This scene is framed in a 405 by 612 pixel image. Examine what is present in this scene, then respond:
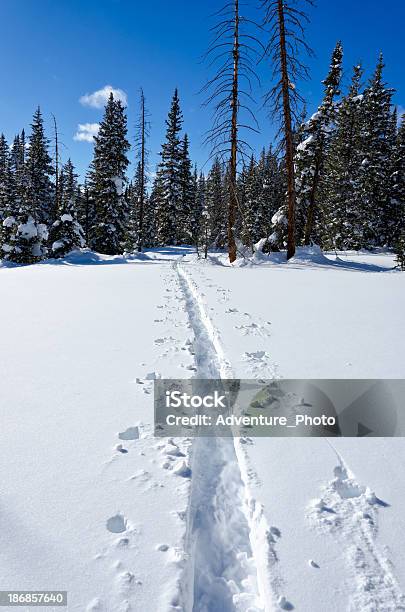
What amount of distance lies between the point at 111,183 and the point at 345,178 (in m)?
18.1

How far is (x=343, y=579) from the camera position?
6.78 ft

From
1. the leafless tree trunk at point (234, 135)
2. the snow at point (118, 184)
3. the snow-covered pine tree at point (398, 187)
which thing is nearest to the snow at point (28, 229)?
the snow at point (118, 184)

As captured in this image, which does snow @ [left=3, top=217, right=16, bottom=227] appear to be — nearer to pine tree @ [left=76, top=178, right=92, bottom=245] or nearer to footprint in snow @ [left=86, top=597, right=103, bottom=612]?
pine tree @ [left=76, top=178, right=92, bottom=245]

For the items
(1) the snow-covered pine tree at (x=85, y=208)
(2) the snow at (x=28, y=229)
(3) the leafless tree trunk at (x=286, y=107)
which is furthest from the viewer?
(1) the snow-covered pine tree at (x=85, y=208)

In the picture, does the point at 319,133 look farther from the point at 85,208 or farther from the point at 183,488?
the point at 85,208

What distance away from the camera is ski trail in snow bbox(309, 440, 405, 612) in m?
1.95

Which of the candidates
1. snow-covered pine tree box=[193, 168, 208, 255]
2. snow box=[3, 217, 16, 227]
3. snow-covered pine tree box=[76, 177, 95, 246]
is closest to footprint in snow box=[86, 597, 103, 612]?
snow box=[3, 217, 16, 227]

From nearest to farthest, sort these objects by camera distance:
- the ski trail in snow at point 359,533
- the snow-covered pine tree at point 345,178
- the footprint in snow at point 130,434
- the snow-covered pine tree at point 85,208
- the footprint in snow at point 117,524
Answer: the ski trail in snow at point 359,533 < the footprint in snow at point 117,524 < the footprint in snow at point 130,434 < the snow-covered pine tree at point 345,178 < the snow-covered pine tree at point 85,208

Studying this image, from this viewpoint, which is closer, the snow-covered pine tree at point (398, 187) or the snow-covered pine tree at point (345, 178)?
the snow-covered pine tree at point (345, 178)

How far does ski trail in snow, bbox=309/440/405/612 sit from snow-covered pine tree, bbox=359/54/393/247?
2734cm

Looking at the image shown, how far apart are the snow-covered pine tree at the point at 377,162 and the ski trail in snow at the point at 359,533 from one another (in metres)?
27.3

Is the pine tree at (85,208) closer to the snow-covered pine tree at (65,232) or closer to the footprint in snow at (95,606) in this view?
the snow-covered pine tree at (65,232)

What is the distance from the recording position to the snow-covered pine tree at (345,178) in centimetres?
2583

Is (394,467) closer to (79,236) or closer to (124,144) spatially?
(79,236)
